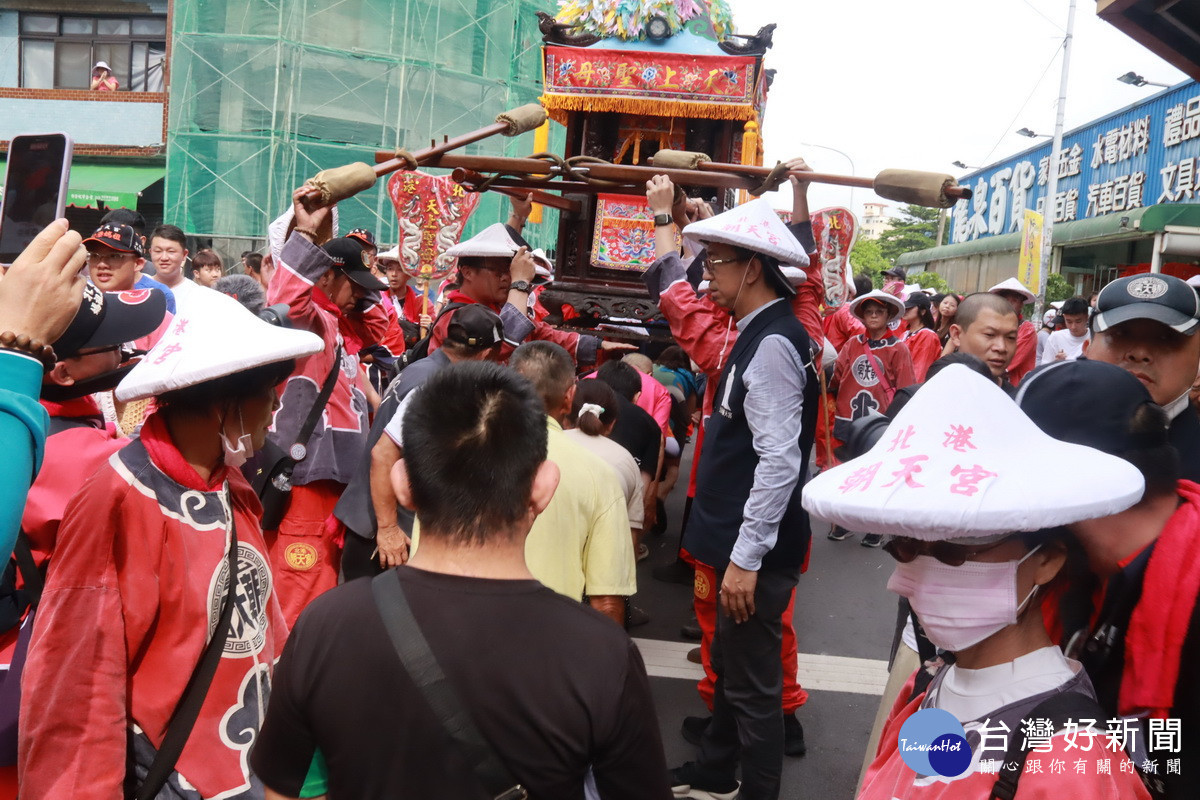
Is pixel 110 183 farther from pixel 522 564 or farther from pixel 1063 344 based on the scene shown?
pixel 522 564

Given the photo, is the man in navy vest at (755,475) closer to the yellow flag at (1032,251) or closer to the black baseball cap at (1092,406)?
the black baseball cap at (1092,406)

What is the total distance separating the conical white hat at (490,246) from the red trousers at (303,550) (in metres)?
1.53

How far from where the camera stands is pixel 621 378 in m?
5.95

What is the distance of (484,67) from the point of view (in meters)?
18.3

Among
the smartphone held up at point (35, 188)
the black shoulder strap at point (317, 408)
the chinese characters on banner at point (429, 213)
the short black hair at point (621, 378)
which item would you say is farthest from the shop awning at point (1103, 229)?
the smartphone held up at point (35, 188)

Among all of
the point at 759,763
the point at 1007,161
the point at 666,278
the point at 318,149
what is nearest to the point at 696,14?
the point at 666,278

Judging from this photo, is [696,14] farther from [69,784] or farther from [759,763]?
[69,784]

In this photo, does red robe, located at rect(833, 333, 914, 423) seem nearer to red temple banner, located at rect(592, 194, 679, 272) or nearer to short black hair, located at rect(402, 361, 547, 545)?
red temple banner, located at rect(592, 194, 679, 272)

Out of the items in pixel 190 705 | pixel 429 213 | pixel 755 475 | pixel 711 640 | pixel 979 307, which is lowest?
pixel 711 640

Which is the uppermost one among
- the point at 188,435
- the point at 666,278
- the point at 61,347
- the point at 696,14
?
the point at 696,14

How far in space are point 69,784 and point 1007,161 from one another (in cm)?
3244

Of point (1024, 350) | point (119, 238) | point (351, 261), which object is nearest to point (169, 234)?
point (119, 238)

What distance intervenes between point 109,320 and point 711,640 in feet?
10.2

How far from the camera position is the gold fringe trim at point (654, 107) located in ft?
22.7
